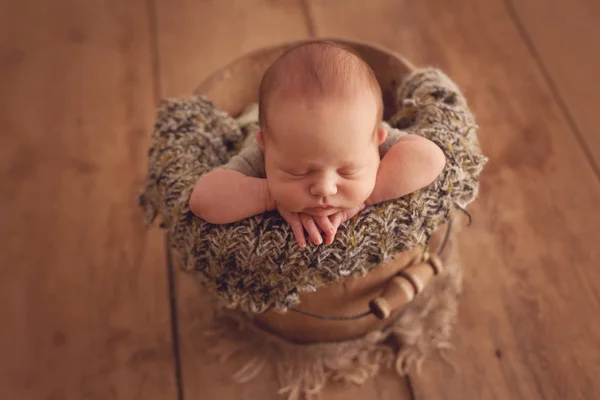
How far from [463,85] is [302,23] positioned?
35 cm

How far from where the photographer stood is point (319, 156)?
566 millimetres

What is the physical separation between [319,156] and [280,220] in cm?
10

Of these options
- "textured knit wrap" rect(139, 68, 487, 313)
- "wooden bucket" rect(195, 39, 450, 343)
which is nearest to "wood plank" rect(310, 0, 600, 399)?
"wooden bucket" rect(195, 39, 450, 343)

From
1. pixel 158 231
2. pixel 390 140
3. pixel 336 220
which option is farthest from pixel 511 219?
pixel 158 231

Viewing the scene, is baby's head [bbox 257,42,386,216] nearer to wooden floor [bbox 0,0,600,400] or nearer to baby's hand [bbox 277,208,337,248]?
baby's hand [bbox 277,208,337,248]

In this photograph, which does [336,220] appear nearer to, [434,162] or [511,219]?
[434,162]

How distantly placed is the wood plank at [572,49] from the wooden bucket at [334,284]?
1.25 feet

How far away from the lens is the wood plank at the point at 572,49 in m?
1.05

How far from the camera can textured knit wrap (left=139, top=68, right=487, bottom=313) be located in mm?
625

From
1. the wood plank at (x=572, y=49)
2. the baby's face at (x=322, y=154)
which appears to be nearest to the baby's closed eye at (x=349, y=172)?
the baby's face at (x=322, y=154)

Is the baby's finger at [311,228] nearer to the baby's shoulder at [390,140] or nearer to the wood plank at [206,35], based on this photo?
the baby's shoulder at [390,140]

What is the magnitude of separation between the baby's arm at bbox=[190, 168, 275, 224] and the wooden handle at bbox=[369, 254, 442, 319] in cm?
16

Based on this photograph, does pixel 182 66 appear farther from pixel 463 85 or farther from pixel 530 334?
pixel 530 334

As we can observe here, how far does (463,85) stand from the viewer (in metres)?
1.12
